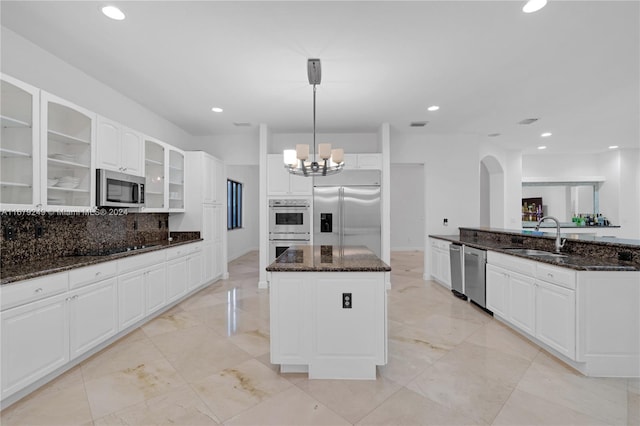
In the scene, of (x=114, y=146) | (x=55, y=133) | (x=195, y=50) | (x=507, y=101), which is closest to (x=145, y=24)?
(x=195, y=50)

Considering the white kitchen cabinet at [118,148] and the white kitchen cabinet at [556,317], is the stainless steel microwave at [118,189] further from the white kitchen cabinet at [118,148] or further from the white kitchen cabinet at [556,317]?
the white kitchen cabinet at [556,317]

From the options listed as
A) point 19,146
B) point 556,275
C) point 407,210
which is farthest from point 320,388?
point 407,210

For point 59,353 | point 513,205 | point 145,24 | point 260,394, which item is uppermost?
point 145,24

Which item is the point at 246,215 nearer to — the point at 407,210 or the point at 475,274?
the point at 407,210

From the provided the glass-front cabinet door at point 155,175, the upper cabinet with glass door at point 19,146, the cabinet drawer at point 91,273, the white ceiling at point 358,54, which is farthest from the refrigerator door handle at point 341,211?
the upper cabinet with glass door at point 19,146

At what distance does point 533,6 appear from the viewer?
2.14 metres

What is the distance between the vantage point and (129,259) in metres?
3.12

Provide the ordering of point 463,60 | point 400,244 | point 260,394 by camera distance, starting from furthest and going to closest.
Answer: point 400,244
point 463,60
point 260,394

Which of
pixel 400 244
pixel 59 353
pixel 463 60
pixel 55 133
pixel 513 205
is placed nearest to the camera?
pixel 59 353

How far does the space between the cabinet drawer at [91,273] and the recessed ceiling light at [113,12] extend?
2001 millimetres

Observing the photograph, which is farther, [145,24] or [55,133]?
[55,133]

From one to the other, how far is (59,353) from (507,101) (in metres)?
5.45

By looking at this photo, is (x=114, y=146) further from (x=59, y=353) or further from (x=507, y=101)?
(x=507, y=101)

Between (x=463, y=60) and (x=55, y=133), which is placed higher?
(x=463, y=60)
